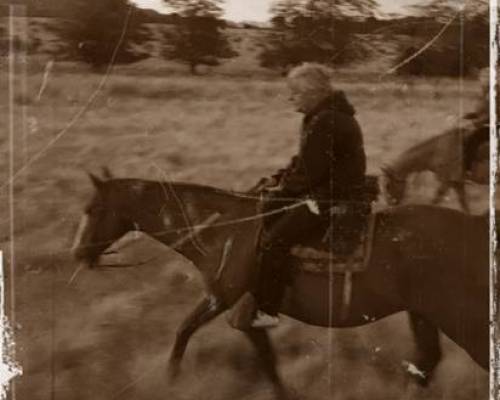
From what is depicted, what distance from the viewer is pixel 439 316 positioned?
3.53 meters

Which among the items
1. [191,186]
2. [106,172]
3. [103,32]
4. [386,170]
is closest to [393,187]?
[386,170]

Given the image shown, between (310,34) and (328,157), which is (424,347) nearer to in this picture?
(328,157)

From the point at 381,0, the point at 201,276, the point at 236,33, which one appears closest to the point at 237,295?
the point at 201,276

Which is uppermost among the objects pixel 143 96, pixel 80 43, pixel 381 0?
pixel 381 0

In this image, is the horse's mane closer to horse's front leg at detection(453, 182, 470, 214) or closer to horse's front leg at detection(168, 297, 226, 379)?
horse's front leg at detection(168, 297, 226, 379)

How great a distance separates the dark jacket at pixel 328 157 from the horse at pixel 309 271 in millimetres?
220

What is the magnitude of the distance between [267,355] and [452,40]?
1864mm

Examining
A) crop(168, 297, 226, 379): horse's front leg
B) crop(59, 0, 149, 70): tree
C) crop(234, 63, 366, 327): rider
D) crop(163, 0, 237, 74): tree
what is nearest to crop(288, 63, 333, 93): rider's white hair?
crop(234, 63, 366, 327): rider

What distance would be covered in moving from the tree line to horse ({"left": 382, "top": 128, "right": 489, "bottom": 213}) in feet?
1.18

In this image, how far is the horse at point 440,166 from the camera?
3.52 m

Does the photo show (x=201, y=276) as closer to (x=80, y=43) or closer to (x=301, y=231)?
(x=301, y=231)

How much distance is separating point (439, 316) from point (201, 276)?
123 centimetres

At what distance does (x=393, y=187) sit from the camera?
3510mm

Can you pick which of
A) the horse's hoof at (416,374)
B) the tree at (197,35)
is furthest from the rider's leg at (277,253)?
the tree at (197,35)
